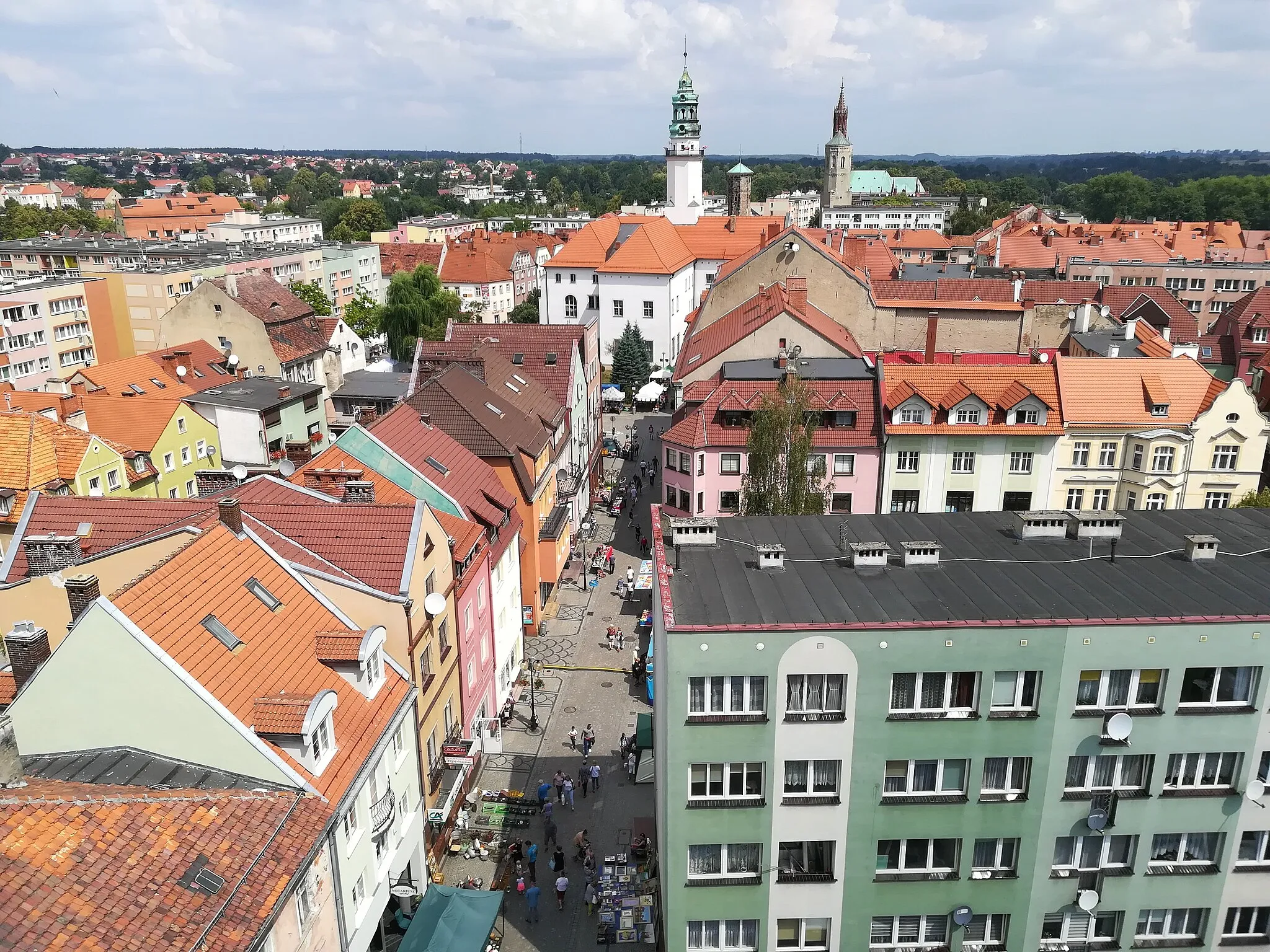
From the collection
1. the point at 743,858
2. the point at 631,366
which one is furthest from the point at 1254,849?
the point at 631,366

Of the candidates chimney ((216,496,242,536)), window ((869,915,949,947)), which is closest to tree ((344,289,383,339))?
chimney ((216,496,242,536))

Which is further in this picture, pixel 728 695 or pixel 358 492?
pixel 358 492

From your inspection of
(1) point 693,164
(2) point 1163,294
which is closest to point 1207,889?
(2) point 1163,294

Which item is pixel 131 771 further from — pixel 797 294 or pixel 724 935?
pixel 797 294

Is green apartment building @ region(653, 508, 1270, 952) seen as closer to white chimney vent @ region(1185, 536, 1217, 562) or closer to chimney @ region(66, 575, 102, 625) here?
white chimney vent @ region(1185, 536, 1217, 562)

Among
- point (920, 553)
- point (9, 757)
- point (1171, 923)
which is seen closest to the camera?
point (9, 757)

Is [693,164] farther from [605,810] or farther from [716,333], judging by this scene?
[605,810]

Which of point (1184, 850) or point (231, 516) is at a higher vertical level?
point (231, 516)
